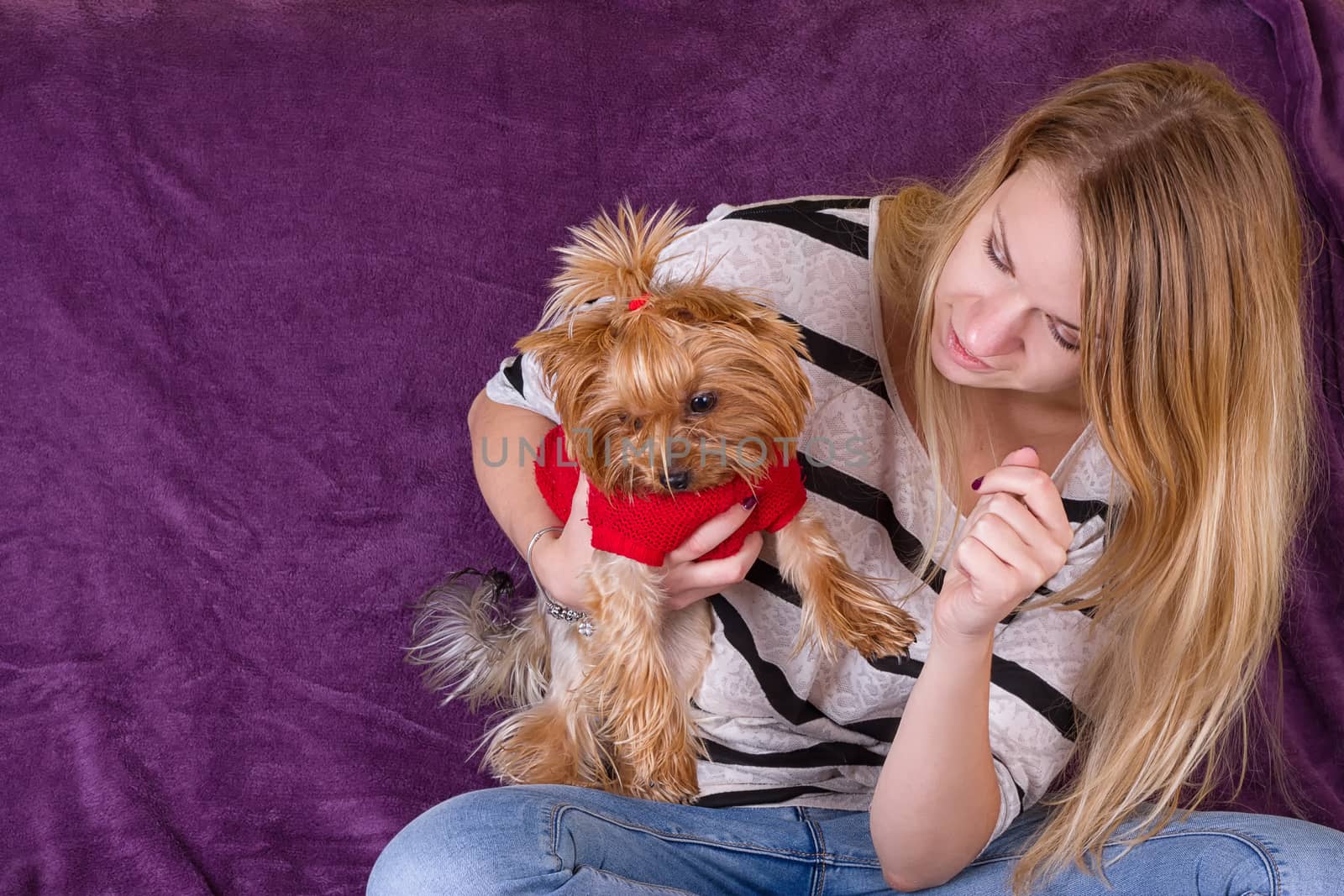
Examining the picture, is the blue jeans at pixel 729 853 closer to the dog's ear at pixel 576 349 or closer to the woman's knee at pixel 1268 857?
the woman's knee at pixel 1268 857

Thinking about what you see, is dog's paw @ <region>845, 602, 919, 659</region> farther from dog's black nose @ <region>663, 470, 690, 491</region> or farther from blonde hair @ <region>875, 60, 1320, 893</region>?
dog's black nose @ <region>663, 470, 690, 491</region>

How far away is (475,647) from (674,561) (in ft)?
2.06

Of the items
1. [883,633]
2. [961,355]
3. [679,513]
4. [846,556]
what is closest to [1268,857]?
[883,633]

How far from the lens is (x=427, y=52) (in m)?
2.07

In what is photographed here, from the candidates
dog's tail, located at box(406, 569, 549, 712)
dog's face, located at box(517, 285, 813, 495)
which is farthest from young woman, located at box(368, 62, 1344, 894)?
dog's tail, located at box(406, 569, 549, 712)

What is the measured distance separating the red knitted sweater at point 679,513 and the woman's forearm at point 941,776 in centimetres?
26

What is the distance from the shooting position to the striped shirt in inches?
62.2

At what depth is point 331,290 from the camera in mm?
2018

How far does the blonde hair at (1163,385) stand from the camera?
50.6 inches

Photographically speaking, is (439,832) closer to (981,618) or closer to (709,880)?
(709,880)

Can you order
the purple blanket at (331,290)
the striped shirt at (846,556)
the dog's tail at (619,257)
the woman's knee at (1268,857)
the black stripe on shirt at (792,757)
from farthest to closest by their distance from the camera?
the purple blanket at (331,290) < the black stripe on shirt at (792,757) < the striped shirt at (846,556) < the woman's knee at (1268,857) < the dog's tail at (619,257)

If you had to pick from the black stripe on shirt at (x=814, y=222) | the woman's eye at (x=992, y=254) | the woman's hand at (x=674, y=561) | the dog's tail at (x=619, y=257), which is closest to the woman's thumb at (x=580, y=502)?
the woman's hand at (x=674, y=561)

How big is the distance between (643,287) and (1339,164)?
1544 millimetres

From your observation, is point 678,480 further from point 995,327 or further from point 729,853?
point 729,853
